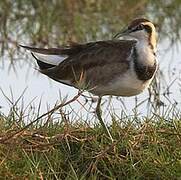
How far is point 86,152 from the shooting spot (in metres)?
5.65

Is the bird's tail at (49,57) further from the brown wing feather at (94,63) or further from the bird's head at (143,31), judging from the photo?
the bird's head at (143,31)

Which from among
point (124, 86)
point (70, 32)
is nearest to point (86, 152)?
point (124, 86)

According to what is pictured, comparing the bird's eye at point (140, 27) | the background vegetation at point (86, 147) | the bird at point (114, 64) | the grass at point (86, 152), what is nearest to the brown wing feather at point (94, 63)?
the bird at point (114, 64)

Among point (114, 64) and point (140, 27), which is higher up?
point (140, 27)

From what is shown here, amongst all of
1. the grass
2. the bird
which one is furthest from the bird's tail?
the grass

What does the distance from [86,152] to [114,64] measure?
771mm

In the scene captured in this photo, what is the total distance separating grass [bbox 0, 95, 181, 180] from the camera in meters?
5.38

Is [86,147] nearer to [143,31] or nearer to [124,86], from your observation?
[124,86]

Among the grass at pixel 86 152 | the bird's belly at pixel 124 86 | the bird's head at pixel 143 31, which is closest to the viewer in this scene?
the grass at pixel 86 152

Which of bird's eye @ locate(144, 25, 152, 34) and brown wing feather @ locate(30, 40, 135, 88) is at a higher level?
bird's eye @ locate(144, 25, 152, 34)

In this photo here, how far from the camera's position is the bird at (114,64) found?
240 inches

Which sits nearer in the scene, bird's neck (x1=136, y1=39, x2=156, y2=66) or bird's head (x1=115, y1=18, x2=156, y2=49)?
bird's neck (x1=136, y1=39, x2=156, y2=66)

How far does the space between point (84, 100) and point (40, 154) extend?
2.41 m

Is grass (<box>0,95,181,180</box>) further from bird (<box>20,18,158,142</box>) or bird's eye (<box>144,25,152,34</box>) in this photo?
bird's eye (<box>144,25,152,34</box>)
